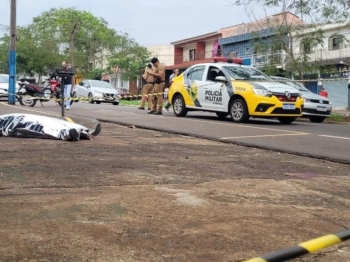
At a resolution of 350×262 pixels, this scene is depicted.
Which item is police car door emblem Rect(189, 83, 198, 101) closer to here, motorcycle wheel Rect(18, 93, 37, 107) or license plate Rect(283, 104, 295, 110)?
license plate Rect(283, 104, 295, 110)

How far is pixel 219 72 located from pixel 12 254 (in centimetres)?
1245

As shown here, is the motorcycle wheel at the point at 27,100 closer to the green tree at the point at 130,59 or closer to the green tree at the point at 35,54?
the green tree at the point at 130,59

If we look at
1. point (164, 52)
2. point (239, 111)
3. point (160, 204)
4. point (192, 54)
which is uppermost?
point (164, 52)

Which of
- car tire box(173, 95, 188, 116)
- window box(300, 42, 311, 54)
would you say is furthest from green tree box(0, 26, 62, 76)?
car tire box(173, 95, 188, 116)

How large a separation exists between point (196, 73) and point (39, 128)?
8.13m

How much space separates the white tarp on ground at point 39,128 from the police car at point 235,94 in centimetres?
623

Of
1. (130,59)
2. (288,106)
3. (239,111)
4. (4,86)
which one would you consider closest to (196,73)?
(239,111)

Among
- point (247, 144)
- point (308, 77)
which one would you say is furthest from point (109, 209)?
point (308, 77)

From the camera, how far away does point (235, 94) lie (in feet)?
48.6

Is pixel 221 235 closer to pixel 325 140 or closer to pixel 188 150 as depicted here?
pixel 188 150

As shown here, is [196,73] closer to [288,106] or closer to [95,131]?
[288,106]

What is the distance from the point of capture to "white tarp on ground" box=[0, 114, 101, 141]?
8.61 metres

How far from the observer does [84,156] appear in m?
7.16

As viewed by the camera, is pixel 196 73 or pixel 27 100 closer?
pixel 196 73
